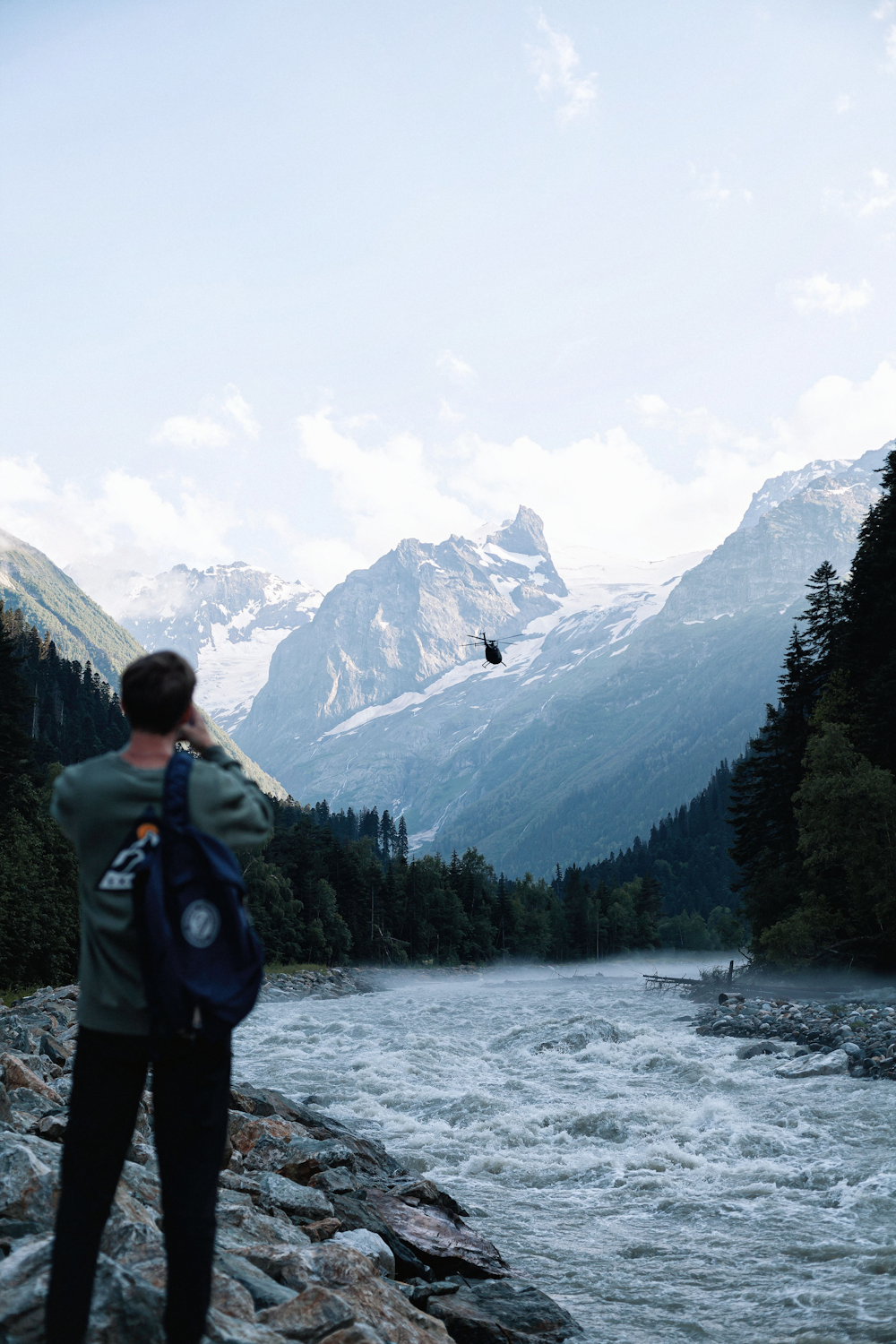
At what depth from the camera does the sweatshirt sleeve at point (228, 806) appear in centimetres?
431

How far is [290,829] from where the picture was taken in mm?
114562

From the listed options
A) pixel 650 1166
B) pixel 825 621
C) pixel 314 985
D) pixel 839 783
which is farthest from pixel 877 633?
pixel 314 985

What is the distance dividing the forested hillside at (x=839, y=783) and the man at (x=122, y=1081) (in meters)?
34.8

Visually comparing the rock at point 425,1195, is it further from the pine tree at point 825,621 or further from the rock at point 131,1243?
the pine tree at point 825,621

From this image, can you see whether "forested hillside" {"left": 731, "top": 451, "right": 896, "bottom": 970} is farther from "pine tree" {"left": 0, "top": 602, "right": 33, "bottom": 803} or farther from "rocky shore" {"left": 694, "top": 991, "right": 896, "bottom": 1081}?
"pine tree" {"left": 0, "top": 602, "right": 33, "bottom": 803}

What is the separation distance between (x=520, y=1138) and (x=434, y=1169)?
2.48 metres

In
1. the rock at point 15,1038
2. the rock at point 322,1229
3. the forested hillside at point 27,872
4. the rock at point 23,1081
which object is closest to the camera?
the rock at point 322,1229

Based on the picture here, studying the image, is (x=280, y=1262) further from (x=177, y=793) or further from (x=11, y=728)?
(x=11, y=728)

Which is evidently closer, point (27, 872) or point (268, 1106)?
point (268, 1106)

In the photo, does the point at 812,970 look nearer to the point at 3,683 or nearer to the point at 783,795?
the point at 783,795

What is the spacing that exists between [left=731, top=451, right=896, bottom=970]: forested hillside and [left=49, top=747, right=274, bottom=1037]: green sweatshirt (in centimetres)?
3490

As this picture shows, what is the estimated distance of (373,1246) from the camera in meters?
9.54

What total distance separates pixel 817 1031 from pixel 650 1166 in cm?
1443

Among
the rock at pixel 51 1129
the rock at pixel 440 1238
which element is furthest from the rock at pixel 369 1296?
the rock at pixel 51 1129
